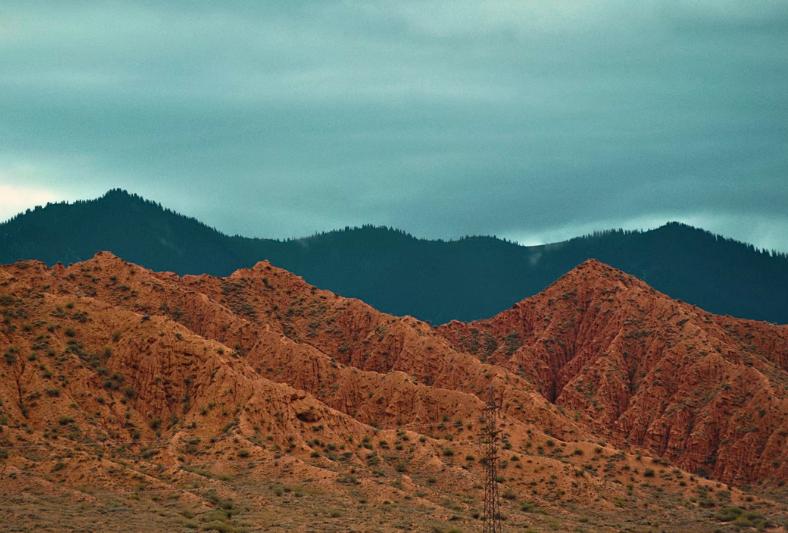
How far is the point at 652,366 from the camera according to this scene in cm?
14812

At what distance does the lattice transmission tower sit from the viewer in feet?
233

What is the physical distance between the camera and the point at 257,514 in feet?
259

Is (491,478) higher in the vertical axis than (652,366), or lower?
lower

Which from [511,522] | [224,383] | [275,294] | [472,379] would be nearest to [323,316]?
[275,294]

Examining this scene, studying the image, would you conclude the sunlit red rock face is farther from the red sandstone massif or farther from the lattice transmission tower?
the lattice transmission tower

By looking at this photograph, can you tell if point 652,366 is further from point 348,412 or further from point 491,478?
point 491,478

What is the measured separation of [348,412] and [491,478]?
36967 mm

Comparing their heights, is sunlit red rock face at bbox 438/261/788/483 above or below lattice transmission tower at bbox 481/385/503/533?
above

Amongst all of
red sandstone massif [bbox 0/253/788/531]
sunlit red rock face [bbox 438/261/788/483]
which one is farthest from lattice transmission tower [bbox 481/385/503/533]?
sunlit red rock face [bbox 438/261/788/483]

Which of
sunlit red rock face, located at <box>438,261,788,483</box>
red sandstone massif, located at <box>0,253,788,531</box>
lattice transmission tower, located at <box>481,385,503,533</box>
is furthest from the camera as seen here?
sunlit red rock face, located at <box>438,261,788,483</box>

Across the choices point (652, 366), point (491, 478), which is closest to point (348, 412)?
point (491, 478)

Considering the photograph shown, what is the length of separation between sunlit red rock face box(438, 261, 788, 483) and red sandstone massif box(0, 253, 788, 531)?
0.28m

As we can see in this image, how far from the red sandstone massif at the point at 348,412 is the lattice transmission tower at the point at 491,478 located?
4.07 feet

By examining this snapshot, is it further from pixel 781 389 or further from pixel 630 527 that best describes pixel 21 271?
→ pixel 781 389
